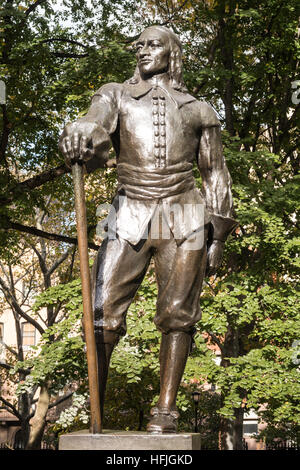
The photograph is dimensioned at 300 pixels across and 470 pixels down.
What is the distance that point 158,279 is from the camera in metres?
4.56

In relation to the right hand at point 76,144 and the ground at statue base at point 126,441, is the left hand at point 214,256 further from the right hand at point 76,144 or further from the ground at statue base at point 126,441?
the ground at statue base at point 126,441

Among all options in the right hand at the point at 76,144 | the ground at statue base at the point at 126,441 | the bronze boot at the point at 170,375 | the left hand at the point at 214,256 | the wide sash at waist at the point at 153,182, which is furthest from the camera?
the left hand at the point at 214,256

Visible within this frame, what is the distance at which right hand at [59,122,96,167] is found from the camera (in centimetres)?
404

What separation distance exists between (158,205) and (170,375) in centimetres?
108

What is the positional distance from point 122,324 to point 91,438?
80 cm

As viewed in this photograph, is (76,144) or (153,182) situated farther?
(153,182)

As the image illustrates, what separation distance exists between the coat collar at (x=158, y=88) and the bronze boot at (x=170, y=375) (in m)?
1.58

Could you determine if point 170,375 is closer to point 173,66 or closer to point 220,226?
point 220,226

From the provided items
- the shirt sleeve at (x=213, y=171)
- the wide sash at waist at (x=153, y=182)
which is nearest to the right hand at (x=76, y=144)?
the wide sash at waist at (x=153, y=182)

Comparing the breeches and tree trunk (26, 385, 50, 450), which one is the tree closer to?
tree trunk (26, 385, 50, 450)

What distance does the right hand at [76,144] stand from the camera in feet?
13.3

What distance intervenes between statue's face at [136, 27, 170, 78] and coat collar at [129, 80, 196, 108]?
0.10 metres

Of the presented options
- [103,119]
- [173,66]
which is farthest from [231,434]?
[103,119]

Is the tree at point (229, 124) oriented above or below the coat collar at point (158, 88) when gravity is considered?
above
